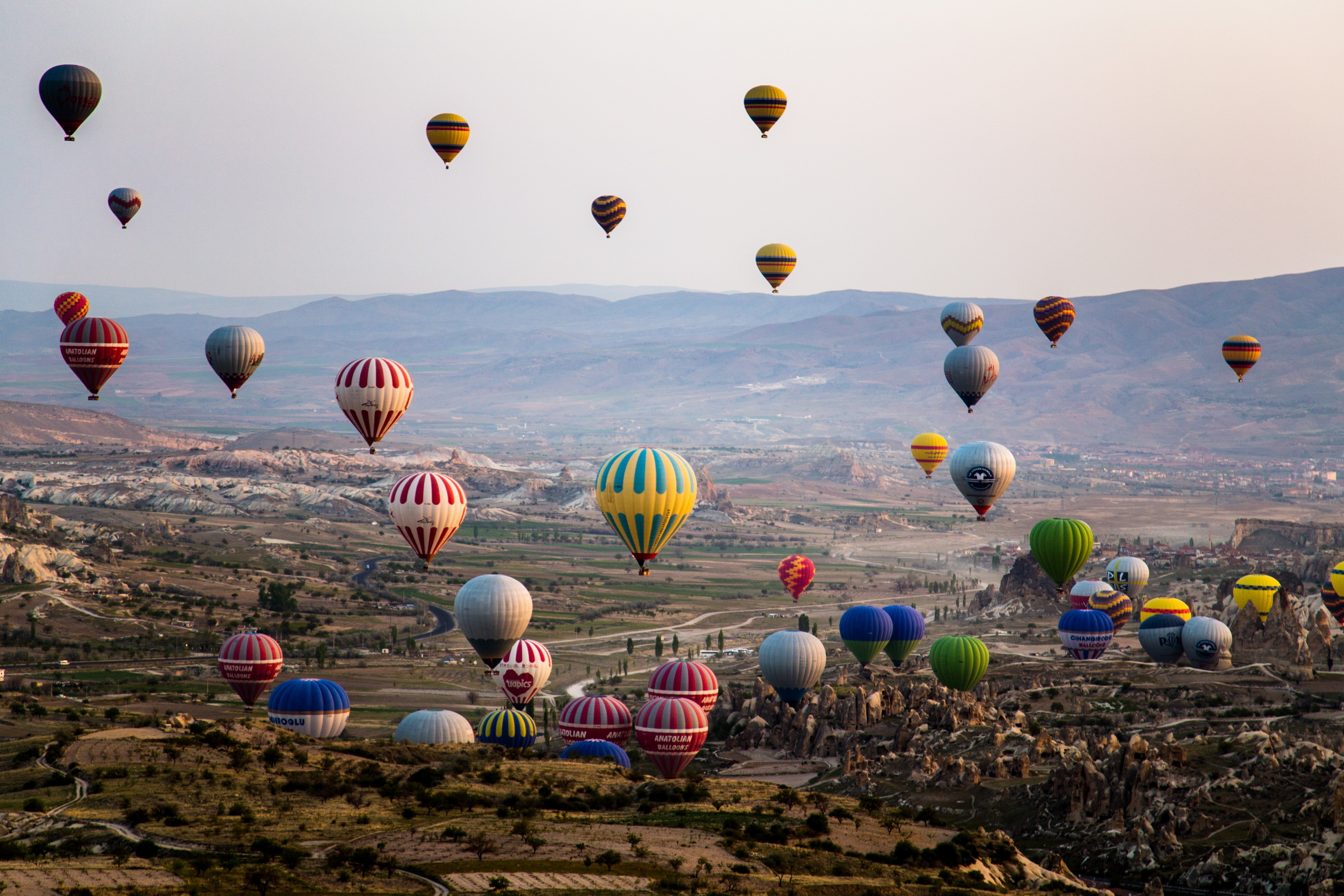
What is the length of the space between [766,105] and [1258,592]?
147 feet

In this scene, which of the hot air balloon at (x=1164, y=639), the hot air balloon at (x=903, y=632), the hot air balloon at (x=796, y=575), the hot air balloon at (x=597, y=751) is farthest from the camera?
the hot air balloon at (x=796, y=575)

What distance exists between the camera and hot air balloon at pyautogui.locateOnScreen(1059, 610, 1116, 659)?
93188mm

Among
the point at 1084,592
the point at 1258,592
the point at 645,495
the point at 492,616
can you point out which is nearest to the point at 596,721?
the point at 492,616

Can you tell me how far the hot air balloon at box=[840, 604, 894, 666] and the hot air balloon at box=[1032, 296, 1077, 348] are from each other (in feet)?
107

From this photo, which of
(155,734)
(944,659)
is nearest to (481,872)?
(155,734)

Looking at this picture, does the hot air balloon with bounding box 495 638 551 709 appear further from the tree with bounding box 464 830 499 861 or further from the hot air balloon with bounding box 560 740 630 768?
the tree with bounding box 464 830 499 861

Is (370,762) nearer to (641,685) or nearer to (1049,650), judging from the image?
(641,685)

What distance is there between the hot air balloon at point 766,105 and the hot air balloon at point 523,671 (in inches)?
1478

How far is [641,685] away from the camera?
99250mm

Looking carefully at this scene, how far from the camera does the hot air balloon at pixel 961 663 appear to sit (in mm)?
82000

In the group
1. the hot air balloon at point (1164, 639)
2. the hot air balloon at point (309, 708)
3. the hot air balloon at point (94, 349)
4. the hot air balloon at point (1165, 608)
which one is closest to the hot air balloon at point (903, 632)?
the hot air balloon at point (1164, 639)

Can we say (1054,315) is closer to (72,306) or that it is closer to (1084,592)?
(1084,592)

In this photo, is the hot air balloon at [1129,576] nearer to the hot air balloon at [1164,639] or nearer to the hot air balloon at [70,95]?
the hot air balloon at [1164,639]

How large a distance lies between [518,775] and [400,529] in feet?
65.9
